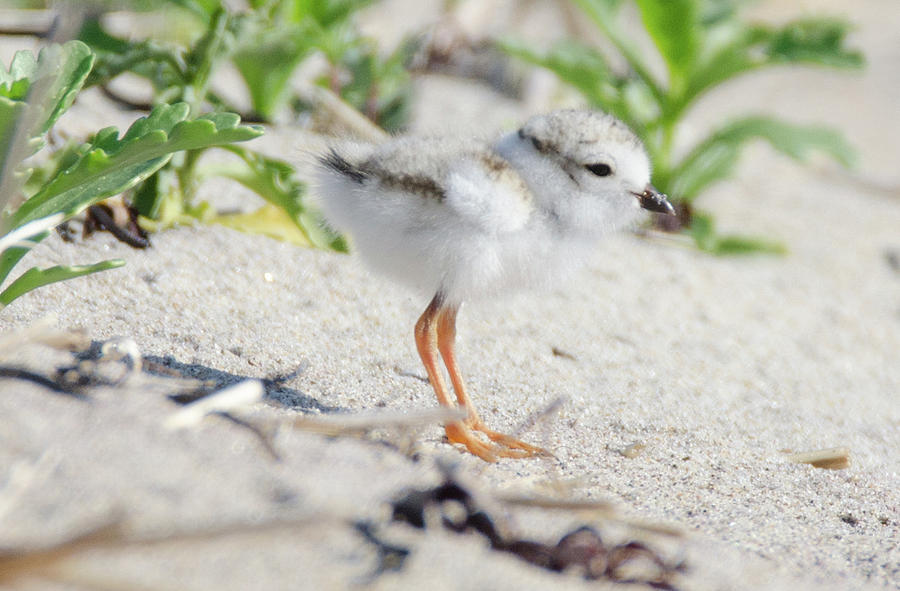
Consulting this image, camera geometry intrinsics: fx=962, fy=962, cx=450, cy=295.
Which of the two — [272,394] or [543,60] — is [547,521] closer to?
[272,394]

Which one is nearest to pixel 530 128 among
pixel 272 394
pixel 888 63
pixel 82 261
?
pixel 272 394

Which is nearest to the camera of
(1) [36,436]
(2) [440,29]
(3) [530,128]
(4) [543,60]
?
(1) [36,436]

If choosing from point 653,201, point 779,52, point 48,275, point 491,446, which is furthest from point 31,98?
point 779,52

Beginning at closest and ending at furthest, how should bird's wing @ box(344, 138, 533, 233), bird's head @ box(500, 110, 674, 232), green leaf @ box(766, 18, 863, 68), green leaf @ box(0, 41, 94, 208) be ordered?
green leaf @ box(0, 41, 94, 208)
bird's wing @ box(344, 138, 533, 233)
bird's head @ box(500, 110, 674, 232)
green leaf @ box(766, 18, 863, 68)

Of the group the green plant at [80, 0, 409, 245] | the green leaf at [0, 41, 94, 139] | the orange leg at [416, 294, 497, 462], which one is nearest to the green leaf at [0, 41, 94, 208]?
the green leaf at [0, 41, 94, 139]

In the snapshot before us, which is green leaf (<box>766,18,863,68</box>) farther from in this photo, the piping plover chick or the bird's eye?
the bird's eye
